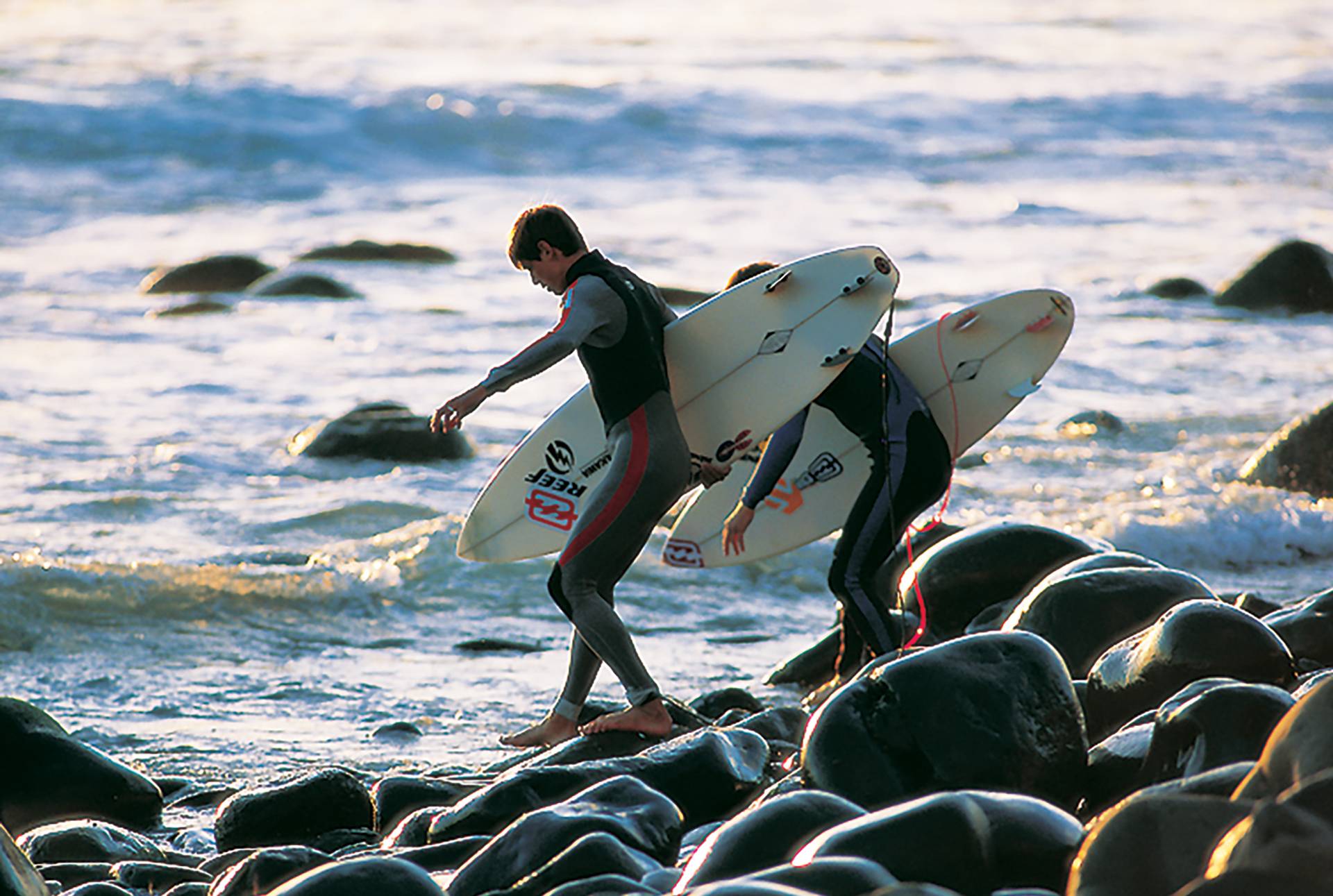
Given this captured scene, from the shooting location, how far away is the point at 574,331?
521cm

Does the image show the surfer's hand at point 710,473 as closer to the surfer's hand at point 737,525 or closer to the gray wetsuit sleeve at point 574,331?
the surfer's hand at point 737,525

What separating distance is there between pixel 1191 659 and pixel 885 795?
107 centimetres

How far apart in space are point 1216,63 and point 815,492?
1357 inches

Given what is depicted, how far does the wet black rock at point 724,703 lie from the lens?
6.11 meters

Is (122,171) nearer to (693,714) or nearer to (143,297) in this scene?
(143,297)

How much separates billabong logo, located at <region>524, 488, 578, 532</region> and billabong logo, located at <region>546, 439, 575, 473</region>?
10 centimetres

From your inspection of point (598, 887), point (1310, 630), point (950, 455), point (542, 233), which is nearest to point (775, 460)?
point (950, 455)

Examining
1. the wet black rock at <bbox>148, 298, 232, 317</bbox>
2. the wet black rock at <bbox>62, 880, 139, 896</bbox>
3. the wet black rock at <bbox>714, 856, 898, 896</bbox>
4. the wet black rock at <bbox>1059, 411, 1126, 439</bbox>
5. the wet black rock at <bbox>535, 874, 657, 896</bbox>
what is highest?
the wet black rock at <bbox>714, 856, 898, 896</bbox>

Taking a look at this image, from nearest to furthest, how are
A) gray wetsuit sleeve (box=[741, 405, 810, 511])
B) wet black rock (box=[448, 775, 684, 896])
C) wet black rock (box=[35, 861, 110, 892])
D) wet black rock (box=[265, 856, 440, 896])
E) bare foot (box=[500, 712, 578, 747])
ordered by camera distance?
1. wet black rock (box=[265, 856, 440, 896])
2. wet black rock (box=[448, 775, 684, 896])
3. wet black rock (box=[35, 861, 110, 892])
4. bare foot (box=[500, 712, 578, 747])
5. gray wetsuit sleeve (box=[741, 405, 810, 511])

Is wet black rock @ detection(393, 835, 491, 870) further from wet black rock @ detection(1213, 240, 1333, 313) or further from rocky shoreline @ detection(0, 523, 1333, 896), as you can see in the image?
wet black rock @ detection(1213, 240, 1333, 313)

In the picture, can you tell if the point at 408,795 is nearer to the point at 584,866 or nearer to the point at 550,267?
the point at 584,866

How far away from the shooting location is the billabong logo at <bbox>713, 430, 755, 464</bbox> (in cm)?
613

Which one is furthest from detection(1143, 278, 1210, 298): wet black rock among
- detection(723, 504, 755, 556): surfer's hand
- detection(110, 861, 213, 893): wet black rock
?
detection(110, 861, 213, 893): wet black rock

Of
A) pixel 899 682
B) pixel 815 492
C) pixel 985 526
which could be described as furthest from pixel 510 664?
pixel 899 682
